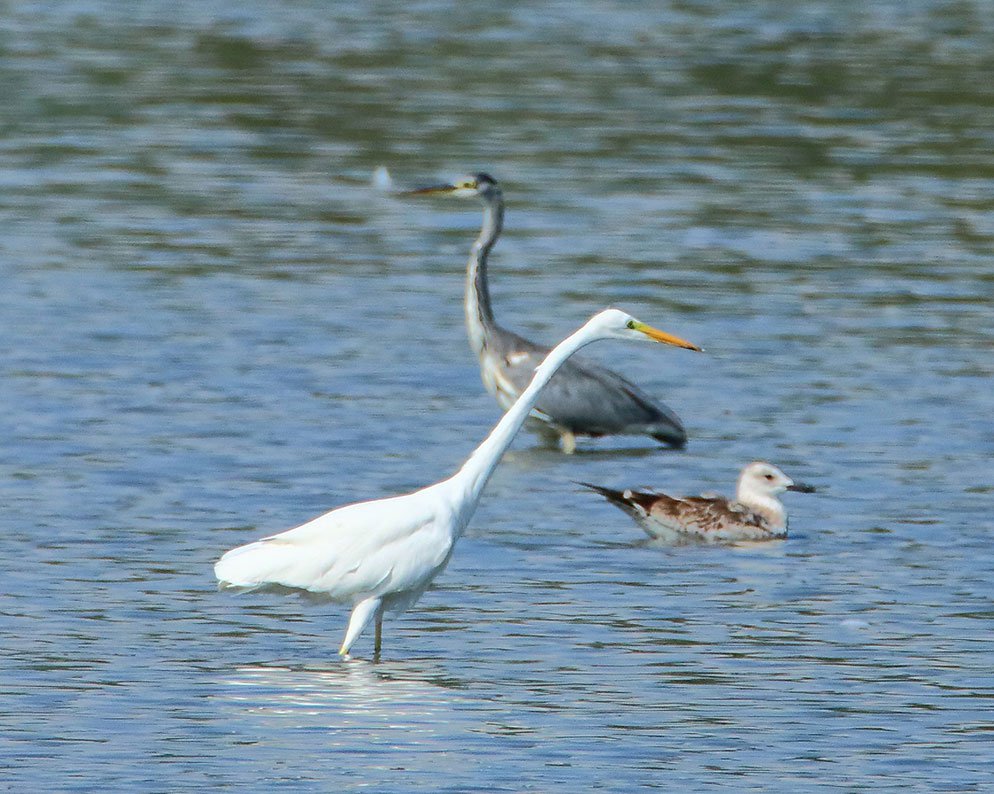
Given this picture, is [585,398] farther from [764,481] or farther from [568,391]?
[764,481]

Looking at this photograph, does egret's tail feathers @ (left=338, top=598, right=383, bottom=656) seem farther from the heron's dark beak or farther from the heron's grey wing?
the heron's dark beak

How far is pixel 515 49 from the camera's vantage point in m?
32.0

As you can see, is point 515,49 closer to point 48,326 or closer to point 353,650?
point 48,326

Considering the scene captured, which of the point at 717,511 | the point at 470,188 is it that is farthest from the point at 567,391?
the point at 717,511

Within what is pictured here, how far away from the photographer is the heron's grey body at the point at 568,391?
14281 mm

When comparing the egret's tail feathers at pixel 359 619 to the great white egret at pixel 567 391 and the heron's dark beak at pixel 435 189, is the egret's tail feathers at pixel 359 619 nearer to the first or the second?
the great white egret at pixel 567 391

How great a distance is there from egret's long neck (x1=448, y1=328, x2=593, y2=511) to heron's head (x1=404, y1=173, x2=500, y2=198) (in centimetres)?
539

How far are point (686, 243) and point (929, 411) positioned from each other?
573cm

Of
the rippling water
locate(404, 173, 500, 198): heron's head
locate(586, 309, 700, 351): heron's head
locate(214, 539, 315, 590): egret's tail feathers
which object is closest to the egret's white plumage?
locate(214, 539, 315, 590): egret's tail feathers

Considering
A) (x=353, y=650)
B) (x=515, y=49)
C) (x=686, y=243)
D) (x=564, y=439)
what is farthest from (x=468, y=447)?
(x=515, y=49)

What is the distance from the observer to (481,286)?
1502 cm

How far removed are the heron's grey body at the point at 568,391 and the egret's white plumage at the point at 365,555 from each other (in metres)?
4.67

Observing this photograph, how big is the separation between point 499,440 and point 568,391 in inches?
188

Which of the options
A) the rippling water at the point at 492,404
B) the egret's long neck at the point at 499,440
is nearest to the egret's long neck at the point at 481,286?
the rippling water at the point at 492,404
